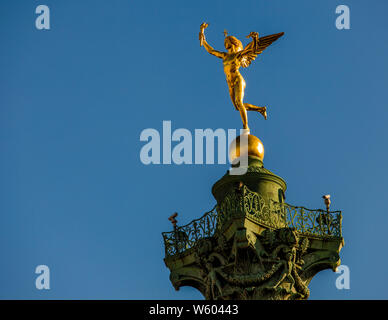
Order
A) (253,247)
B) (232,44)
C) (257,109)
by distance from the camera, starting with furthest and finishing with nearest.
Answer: (257,109)
(232,44)
(253,247)

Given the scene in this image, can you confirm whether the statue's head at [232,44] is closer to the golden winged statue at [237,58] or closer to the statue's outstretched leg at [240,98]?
the golden winged statue at [237,58]

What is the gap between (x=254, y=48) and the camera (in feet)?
128

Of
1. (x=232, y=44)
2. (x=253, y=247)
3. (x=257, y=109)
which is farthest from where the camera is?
(x=257, y=109)

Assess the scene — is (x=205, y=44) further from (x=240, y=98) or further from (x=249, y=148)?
(x=249, y=148)

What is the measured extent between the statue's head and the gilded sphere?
3.80 m

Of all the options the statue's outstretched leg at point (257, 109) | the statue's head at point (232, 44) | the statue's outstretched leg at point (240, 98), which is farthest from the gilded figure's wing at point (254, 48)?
the statue's outstretched leg at point (257, 109)

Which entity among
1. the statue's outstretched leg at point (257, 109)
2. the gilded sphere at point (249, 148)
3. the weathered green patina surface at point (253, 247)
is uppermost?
the statue's outstretched leg at point (257, 109)

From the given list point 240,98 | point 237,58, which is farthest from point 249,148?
point 237,58

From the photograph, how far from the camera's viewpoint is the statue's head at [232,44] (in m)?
39.2

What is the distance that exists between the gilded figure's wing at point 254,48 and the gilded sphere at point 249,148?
3281 millimetres

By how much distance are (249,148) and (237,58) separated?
387 centimetres

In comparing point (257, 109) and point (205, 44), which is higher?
point (205, 44)

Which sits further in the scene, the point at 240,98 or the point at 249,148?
the point at 240,98
